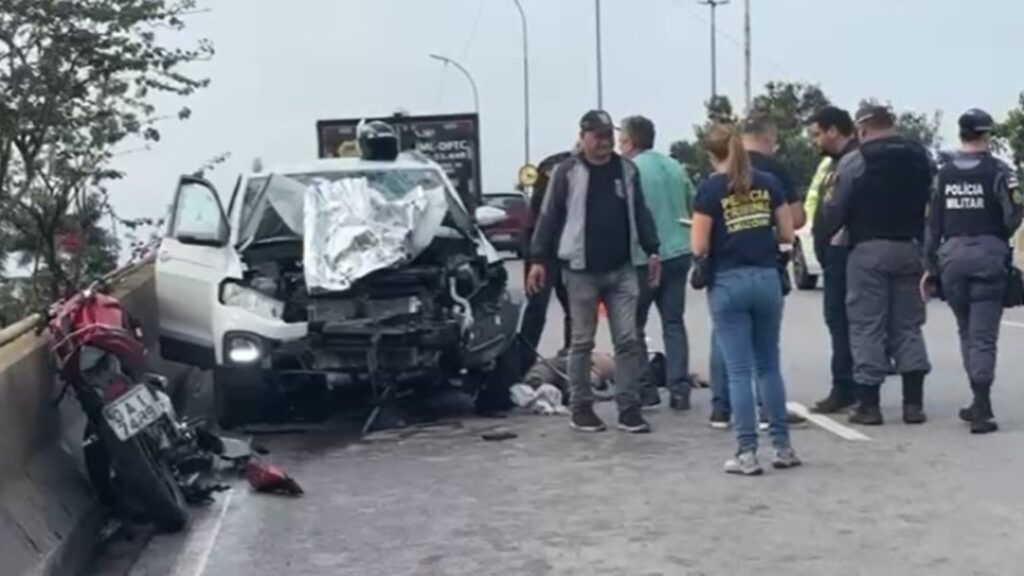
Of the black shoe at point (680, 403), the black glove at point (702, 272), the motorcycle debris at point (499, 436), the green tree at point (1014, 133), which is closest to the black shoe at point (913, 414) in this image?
the black shoe at point (680, 403)

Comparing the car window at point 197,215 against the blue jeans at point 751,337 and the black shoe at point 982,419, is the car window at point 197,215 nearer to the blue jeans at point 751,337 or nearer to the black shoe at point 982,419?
the blue jeans at point 751,337

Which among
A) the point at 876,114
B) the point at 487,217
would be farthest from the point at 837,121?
the point at 487,217

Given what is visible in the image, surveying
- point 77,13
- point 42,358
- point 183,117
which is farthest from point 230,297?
point 183,117

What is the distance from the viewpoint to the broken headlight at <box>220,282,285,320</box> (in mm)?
12812

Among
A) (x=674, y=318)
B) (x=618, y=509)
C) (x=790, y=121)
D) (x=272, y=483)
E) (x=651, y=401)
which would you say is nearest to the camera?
(x=618, y=509)

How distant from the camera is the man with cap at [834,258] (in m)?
12.5

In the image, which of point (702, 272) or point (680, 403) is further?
point (680, 403)

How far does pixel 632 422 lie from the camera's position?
484 inches

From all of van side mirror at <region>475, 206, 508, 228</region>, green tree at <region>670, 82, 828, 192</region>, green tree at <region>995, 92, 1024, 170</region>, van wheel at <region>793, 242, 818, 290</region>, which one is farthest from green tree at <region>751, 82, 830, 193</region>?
van side mirror at <region>475, 206, 508, 228</region>

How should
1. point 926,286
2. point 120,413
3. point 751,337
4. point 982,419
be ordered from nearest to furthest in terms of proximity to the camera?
point 120,413, point 751,337, point 982,419, point 926,286

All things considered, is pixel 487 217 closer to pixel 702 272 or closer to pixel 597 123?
pixel 597 123

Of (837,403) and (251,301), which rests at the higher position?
(251,301)

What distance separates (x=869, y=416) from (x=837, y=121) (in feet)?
6.08

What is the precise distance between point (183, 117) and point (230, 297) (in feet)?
61.7
